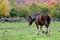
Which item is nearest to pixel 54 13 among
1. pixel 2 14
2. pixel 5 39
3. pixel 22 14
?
pixel 22 14

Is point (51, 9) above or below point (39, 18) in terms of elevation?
below

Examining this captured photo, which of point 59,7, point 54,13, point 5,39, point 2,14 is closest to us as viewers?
point 5,39

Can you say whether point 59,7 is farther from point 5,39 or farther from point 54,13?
point 5,39

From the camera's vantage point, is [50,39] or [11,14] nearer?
[50,39]

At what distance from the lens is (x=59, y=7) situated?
207 feet

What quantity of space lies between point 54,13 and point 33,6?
6.13 m

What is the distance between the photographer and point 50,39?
14000mm

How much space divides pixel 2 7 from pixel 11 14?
716 centimetres

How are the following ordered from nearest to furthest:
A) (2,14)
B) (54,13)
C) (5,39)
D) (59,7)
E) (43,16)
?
(5,39) < (43,16) < (2,14) < (54,13) < (59,7)


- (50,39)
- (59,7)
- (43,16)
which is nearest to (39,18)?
(43,16)

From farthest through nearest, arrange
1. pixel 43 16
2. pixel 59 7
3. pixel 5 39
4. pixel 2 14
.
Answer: pixel 59 7
pixel 2 14
pixel 43 16
pixel 5 39

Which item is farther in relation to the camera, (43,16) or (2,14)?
(2,14)

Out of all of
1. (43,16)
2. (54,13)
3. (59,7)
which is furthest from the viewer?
(59,7)

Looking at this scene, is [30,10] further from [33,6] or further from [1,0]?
[1,0]
